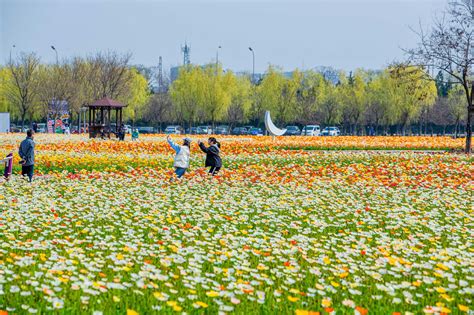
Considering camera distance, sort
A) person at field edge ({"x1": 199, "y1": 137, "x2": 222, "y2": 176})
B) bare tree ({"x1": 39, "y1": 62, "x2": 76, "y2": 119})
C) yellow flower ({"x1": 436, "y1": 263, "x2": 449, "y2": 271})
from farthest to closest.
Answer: bare tree ({"x1": 39, "y1": 62, "x2": 76, "y2": 119}), person at field edge ({"x1": 199, "y1": 137, "x2": 222, "y2": 176}), yellow flower ({"x1": 436, "y1": 263, "x2": 449, "y2": 271})

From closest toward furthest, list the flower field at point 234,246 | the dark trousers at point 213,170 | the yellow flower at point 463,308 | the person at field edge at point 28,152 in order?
the yellow flower at point 463,308
the flower field at point 234,246
the person at field edge at point 28,152
the dark trousers at point 213,170

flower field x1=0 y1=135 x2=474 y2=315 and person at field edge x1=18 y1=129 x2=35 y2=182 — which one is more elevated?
person at field edge x1=18 y1=129 x2=35 y2=182

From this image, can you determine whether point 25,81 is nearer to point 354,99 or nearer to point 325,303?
point 354,99

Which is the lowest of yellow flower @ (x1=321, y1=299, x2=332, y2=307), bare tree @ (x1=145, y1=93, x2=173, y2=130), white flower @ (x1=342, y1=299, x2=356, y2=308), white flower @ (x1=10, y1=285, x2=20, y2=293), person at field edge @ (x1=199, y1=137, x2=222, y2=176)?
white flower @ (x1=342, y1=299, x2=356, y2=308)

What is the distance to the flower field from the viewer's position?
230 inches

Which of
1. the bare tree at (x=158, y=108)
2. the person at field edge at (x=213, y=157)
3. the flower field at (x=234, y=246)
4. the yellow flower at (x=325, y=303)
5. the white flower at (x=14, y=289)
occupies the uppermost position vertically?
the bare tree at (x=158, y=108)

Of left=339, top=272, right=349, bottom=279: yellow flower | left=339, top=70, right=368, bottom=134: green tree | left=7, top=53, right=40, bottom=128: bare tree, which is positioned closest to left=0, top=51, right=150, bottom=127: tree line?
left=7, top=53, right=40, bottom=128: bare tree

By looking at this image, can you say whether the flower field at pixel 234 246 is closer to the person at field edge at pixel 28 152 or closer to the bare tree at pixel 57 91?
the person at field edge at pixel 28 152

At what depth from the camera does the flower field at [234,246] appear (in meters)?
5.84

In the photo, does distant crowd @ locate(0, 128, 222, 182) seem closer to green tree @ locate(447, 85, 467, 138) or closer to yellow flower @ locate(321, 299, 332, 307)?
yellow flower @ locate(321, 299, 332, 307)

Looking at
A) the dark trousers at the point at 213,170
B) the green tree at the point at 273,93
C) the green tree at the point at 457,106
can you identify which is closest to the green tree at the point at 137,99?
the green tree at the point at 273,93

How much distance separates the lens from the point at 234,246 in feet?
27.5

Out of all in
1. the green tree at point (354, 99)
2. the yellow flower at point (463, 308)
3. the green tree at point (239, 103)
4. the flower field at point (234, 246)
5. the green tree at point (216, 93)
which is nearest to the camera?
the yellow flower at point (463, 308)

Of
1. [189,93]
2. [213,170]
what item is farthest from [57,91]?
[213,170]
